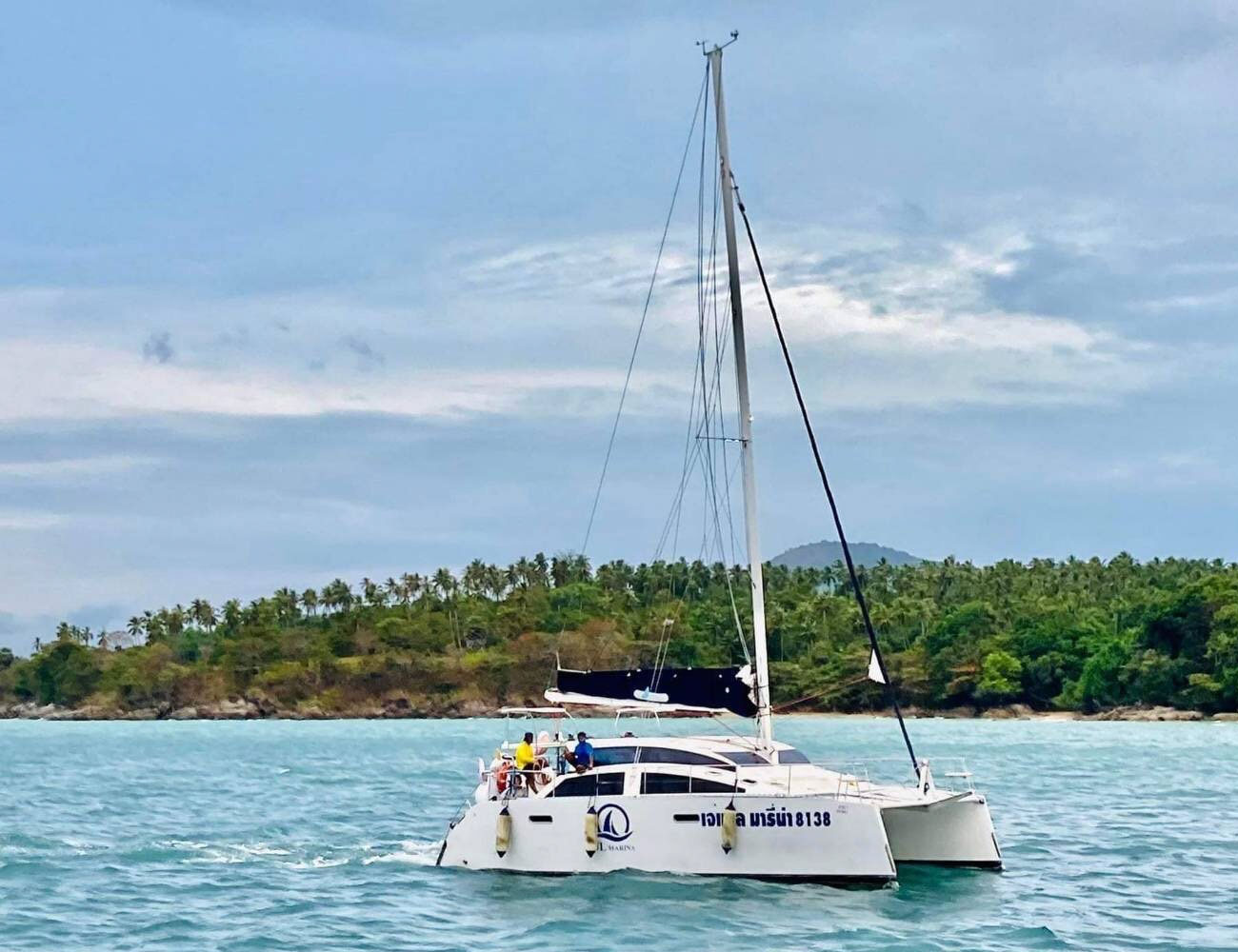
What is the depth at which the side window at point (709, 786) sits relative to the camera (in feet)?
88.4

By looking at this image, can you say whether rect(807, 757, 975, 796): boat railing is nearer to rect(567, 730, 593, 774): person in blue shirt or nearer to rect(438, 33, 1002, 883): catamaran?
rect(438, 33, 1002, 883): catamaran

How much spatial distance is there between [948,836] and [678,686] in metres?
5.50

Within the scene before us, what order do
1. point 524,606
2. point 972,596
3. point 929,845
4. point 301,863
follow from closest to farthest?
1. point 929,845
2. point 301,863
3. point 972,596
4. point 524,606

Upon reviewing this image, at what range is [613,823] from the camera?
89.9ft

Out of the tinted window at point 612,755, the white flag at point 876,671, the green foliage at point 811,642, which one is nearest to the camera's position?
the tinted window at point 612,755

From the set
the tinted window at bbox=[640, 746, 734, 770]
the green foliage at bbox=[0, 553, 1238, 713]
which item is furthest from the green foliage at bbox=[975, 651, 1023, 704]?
the tinted window at bbox=[640, 746, 734, 770]

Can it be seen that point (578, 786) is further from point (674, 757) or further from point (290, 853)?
point (290, 853)

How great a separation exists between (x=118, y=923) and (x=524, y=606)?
164 metres

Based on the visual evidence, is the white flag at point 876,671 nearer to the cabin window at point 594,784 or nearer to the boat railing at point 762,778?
the boat railing at point 762,778

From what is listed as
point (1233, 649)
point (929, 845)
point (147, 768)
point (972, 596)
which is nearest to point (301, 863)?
point (929, 845)

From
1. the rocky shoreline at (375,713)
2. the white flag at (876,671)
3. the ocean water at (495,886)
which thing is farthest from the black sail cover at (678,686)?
the rocky shoreline at (375,713)

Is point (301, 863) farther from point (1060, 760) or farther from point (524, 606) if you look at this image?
point (524, 606)

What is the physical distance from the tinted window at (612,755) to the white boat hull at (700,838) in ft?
3.49

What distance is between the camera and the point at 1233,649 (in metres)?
126
